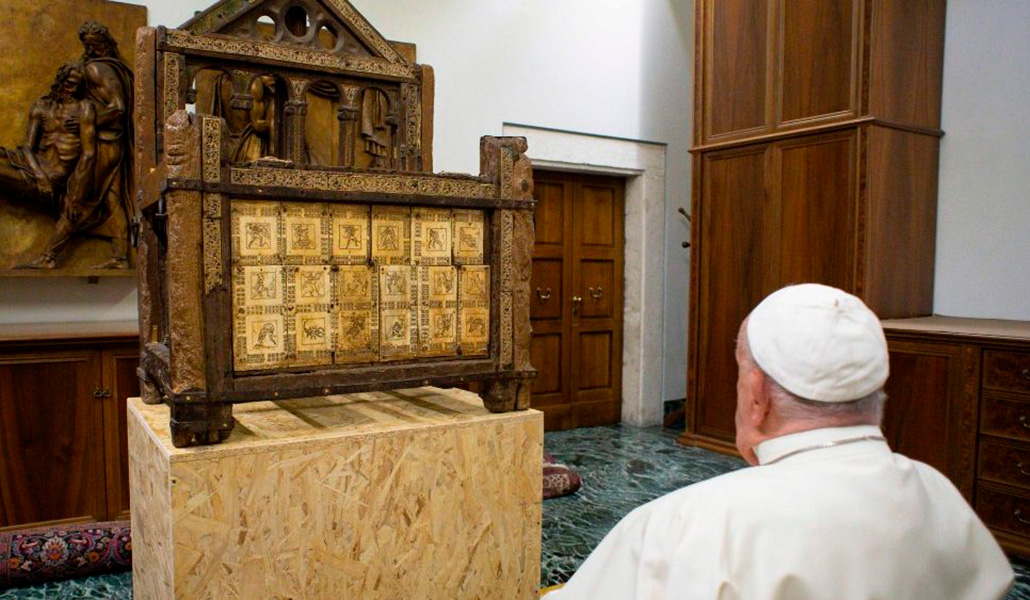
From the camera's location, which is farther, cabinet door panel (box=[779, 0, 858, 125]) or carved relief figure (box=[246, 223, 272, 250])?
cabinet door panel (box=[779, 0, 858, 125])

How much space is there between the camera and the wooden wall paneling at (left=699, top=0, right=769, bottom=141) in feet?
17.2

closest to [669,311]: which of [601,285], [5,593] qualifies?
[601,285]

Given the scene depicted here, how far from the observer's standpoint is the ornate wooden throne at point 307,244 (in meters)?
1.88

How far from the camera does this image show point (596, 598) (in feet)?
4.35

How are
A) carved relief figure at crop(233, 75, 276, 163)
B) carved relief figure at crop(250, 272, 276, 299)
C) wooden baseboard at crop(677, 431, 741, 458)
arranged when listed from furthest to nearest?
wooden baseboard at crop(677, 431, 741, 458)
carved relief figure at crop(233, 75, 276, 163)
carved relief figure at crop(250, 272, 276, 299)

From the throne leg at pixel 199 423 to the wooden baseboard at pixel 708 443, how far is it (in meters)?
4.17

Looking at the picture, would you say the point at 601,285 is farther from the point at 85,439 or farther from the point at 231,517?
the point at 231,517

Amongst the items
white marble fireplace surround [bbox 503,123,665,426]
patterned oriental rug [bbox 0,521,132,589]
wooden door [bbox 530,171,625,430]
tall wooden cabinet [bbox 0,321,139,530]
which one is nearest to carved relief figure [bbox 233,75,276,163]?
tall wooden cabinet [bbox 0,321,139,530]

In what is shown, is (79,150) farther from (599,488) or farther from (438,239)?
(599,488)

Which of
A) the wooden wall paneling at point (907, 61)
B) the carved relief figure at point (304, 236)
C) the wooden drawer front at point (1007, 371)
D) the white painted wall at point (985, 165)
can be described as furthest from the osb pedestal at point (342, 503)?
the white painted wall at point (985, 165)

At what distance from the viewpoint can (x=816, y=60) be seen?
4.88 meters

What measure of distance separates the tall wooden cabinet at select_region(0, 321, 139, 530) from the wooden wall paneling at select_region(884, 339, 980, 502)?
4.01m

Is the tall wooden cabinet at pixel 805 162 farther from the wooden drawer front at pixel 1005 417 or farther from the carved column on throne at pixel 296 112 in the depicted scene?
the carved column on throne at pixel 296 112

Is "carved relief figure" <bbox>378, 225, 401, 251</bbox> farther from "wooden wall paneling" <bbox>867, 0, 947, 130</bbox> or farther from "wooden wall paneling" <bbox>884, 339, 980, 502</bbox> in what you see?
"wooden wall paneling" <bbox>867, 0, 947, 130</bbox>
